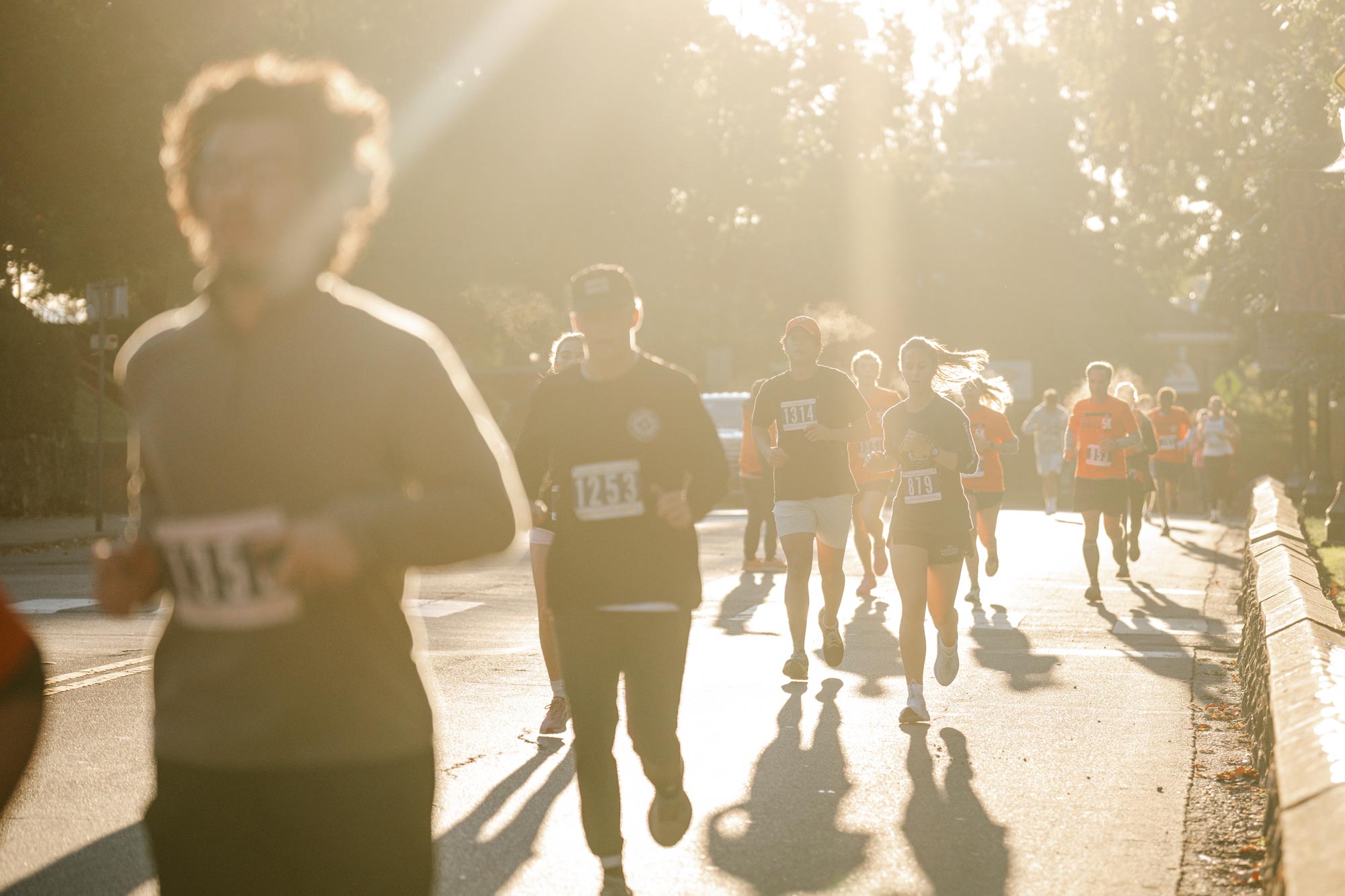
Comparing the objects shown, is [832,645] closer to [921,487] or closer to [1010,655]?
[1010,655]

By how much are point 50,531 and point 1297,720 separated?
19038 millimetres

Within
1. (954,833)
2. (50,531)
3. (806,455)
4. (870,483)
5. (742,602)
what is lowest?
(954,833)

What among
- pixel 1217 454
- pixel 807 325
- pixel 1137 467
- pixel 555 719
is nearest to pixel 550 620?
pixel 555 719

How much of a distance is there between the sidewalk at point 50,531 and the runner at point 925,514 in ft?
44.5

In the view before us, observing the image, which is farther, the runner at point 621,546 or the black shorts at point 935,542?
the black shorts at point 935,542

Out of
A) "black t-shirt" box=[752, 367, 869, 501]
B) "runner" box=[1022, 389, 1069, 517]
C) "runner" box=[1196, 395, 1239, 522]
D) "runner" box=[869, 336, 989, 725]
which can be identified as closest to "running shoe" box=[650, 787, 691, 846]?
"runner" box=[869, 336, 989, 725]

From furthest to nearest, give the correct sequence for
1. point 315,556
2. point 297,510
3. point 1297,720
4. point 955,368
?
1. point 955,368
2. point 1297,720
3. point 297,510
4. point 315,556

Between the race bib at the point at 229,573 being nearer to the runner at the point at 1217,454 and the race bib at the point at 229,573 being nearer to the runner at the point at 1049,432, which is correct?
the runner at the point at 1049,432

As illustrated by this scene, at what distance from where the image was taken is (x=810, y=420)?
32.1ft

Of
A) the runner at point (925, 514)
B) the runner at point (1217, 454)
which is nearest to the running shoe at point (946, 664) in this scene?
the runner at point (925, 514)

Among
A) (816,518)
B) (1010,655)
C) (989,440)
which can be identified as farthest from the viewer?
(989,440)

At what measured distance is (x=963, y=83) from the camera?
70.9 metres

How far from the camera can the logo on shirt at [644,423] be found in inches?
210

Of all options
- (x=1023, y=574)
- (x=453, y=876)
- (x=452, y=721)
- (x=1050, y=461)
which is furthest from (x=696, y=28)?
(x=453, y=876)
